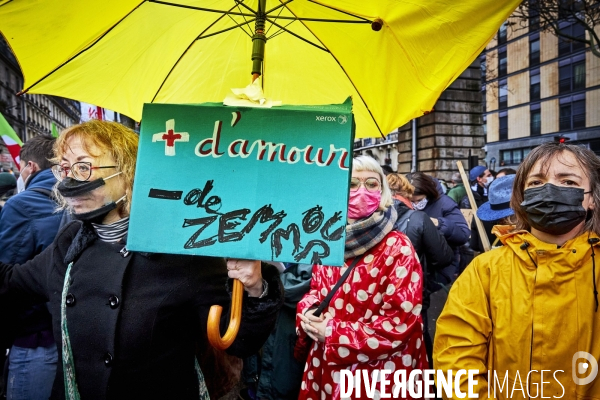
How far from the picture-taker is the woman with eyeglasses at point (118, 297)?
67.9 inches

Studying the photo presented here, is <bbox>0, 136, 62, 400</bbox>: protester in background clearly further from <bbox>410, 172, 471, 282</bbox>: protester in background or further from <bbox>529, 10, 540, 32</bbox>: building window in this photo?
<bbox>529, 10, 540, 32</bbox>: building window

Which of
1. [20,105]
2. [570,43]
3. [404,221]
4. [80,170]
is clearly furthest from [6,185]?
[20,105]

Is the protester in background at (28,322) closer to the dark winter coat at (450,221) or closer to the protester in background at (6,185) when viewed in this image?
the protester in background at (6,185)

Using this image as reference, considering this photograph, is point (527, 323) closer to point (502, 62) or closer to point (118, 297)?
point (118, 297)

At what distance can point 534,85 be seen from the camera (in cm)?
4362

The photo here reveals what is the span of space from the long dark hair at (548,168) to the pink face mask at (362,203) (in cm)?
78

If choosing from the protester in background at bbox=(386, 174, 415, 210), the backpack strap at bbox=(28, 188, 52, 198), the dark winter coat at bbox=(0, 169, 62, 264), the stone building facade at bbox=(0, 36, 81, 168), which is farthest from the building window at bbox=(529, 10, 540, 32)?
the stone building facade at bbox=(0, 36, 81, 168)

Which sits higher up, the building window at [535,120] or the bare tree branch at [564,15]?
the building window at [535,120]

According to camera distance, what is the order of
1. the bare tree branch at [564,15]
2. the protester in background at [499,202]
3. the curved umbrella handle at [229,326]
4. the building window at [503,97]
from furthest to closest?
1. the building window at [503,97]
2. the bare tree branch at [564,15]
3. the protester in background at [499,202]
4. the curved umbrella handle at [229,326]

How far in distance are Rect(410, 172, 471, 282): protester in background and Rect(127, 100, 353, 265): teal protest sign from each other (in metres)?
3.54

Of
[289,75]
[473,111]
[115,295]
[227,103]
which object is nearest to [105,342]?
[115,295]

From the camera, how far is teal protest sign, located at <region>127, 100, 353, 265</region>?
1.39m

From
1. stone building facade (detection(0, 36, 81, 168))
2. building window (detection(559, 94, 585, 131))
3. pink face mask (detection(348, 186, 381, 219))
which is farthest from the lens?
stone building facade (detection(0, 36, 81, 168))

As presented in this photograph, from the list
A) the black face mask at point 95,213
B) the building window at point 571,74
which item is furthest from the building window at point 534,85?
the black face mask at point 95,213
